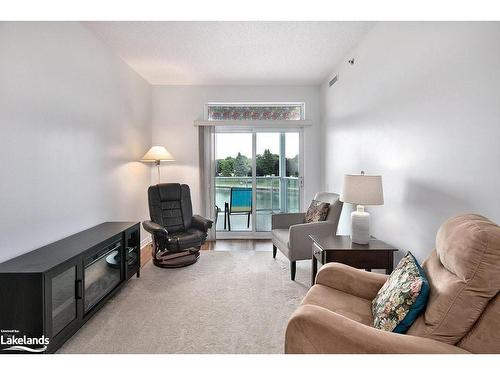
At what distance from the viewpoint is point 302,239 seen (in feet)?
9.90

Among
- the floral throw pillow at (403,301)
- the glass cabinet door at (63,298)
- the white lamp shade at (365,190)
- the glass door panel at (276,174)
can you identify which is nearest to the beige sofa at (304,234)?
the white lamp shade at (365,190)

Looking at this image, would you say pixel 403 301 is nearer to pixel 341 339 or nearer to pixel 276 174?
pixel 341 339

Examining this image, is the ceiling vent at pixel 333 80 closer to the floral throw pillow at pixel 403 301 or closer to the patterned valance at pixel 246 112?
the patterned valance at pixel 246 112

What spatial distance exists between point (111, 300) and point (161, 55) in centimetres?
288

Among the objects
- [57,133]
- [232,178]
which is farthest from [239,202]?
[57,133]

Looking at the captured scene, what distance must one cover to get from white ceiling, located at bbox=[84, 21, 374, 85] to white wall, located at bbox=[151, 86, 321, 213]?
0.29m

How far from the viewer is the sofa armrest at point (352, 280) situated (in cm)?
171

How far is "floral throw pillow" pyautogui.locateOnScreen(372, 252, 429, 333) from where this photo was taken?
124 centimetres

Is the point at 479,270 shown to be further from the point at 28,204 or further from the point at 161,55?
the point at 161,55

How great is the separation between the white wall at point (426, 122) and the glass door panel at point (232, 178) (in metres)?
2.06

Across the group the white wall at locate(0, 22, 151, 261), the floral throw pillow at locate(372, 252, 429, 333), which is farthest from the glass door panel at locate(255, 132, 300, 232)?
the floral throw pillow at locate(372, 252, 429, 333)

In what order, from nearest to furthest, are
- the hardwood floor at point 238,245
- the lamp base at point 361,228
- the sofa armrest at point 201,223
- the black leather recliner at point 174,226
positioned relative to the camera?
the lamp base at point 361,228, the black leather recliner at point 174,226, the sofa armrest at point 201,223, the hardwood floor at point 238,245

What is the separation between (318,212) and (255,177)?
1.84 m
